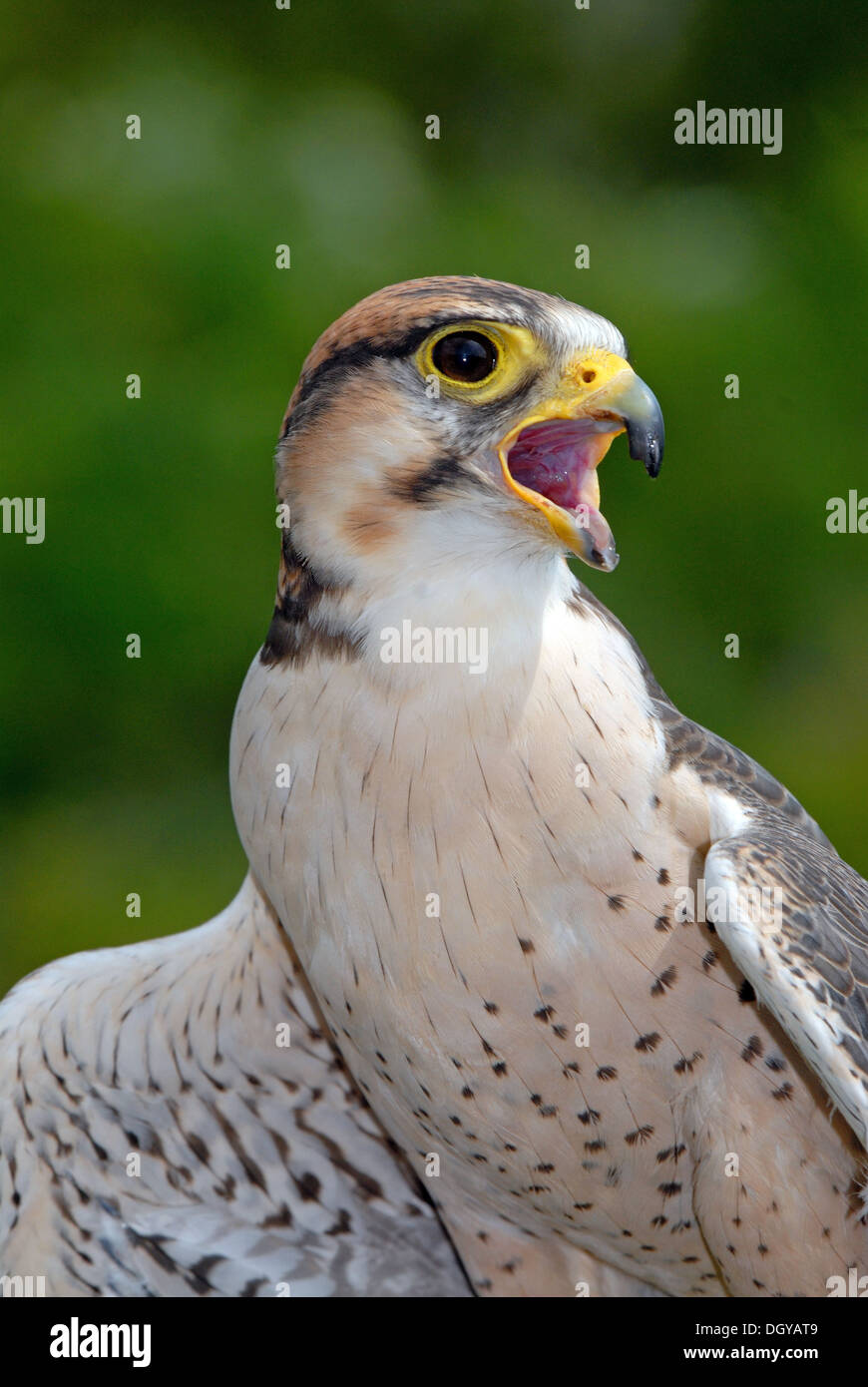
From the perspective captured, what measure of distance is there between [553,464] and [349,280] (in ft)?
6.99

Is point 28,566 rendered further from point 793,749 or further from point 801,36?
point 801,36

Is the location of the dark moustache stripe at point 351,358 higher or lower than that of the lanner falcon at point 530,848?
higher

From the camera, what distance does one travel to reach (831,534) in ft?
10.8

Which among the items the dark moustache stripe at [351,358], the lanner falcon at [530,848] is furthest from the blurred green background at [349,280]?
the dark moustache stripe at [351,358]

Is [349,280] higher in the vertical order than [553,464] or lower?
higher

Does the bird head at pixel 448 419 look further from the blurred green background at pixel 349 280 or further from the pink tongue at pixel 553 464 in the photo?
the blurred green background at pixel 349 280

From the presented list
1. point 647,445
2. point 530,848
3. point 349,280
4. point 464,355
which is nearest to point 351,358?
point 464,355

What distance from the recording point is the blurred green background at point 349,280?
9.93ft

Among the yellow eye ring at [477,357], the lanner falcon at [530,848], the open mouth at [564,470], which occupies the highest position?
the yellow eye ring at [477,357]

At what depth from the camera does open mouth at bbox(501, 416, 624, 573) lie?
3.12ft

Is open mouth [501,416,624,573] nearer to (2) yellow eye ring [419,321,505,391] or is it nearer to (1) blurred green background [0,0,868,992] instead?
(2) yellow eye ring [419,321,505,391]

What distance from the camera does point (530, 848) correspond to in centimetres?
104

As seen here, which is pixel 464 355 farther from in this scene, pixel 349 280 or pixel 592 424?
pixel 349 280

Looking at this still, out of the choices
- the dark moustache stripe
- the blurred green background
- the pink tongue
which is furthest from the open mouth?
the blurred green background
